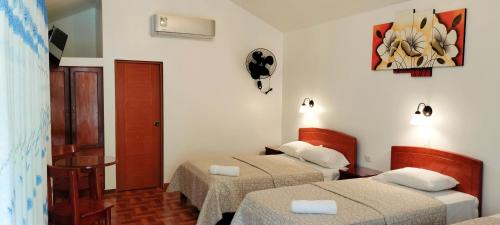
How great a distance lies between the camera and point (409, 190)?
3.24m

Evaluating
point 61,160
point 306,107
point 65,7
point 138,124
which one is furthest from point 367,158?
point 65,7

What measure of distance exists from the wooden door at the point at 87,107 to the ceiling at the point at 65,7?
3.04 feet

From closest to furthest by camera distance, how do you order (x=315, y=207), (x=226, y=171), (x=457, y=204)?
(x=315, y=207) < (x=457, y=204) < (x=226, y=171)

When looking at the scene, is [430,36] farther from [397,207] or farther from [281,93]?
[281,93]

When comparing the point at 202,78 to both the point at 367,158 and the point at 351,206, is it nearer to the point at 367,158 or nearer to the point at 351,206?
the point at 367,158

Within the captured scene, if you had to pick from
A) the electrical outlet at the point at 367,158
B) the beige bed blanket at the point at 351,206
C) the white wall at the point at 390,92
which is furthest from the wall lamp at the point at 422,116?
the electrical outlet at the point at 367,158

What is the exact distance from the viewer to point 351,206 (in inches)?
110

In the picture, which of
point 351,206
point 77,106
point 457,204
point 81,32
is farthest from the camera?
point 81,32

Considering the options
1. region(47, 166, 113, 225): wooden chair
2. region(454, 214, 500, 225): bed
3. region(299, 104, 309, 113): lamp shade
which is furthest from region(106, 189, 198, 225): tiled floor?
region(454, 214, 500, 225): bed

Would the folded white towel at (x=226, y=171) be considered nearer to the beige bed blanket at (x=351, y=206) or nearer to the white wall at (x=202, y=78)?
the beige bed blanket at (x=351, y=206)

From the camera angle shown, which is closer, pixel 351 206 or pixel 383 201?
pixel 351 206

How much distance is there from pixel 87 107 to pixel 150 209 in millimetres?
1528

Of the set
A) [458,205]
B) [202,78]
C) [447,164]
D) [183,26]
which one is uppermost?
[183,26]

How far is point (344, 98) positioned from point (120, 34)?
2.95 m
